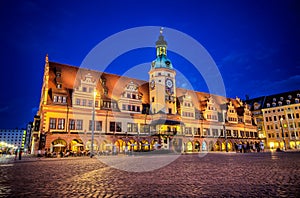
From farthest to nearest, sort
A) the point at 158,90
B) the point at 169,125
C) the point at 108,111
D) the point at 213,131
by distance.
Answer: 1. the point at 213,131
2. the point at 158,90
3. the point at 169,125
4. the point at 108,111

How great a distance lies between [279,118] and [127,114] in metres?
54.9

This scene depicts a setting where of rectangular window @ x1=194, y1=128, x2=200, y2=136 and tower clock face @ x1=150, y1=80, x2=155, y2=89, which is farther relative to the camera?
rectangular window @ x1=194, y1=128, x2=200, y2=136

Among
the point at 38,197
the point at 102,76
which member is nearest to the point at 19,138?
the point at 102,76

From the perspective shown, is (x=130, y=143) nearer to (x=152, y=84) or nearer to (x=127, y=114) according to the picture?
(x=127, y=114)

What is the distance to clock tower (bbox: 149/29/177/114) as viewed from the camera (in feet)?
170

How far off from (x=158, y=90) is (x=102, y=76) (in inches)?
525

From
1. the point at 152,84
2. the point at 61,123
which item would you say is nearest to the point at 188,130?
the point at 152,84

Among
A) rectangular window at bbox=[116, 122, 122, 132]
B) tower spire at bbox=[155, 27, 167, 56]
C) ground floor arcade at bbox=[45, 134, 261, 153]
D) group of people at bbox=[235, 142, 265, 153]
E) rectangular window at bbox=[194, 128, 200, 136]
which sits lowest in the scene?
group of people at bbox=[235, 142, 265, 153]

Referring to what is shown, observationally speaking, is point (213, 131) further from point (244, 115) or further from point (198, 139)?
point (244, 115)

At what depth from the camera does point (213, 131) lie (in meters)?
60.4

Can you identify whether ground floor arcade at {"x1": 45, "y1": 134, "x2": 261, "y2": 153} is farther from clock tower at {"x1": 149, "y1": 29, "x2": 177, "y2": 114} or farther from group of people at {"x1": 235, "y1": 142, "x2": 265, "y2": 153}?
clock tower at {"x1": 149, "y1": 29, "x2": 177, "y2": 114}

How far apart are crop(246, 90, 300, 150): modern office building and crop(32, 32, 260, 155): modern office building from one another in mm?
12406

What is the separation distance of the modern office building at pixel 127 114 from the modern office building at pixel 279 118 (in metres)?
12.4

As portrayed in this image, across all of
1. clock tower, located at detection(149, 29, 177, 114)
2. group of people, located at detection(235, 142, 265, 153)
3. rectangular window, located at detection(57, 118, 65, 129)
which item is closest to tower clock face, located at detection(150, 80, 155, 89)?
clock tower, located at detection(149, 29, 177, 114)
